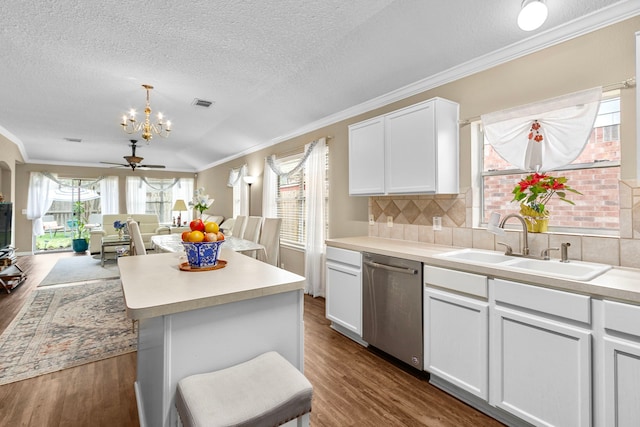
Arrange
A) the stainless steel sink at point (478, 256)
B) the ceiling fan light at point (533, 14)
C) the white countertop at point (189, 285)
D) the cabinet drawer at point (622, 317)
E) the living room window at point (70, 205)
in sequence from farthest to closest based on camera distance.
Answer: the living room window at point (70, 205) < the stainless steel sink at point (478, 256) < the ceiling fan light at point (533, 14) < the cabinet drawer at point (622, 317) < the white countertop at point (189, 285)

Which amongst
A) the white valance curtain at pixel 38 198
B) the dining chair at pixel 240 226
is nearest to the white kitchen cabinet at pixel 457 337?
the dining chair at pixel 240 226

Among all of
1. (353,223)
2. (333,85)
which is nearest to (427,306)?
(353,223)

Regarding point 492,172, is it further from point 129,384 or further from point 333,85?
point 129,384

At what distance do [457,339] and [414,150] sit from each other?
58.1 inches

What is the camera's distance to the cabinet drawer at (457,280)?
184cm

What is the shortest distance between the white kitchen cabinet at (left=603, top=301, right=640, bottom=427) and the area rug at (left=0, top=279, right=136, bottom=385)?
131 inches

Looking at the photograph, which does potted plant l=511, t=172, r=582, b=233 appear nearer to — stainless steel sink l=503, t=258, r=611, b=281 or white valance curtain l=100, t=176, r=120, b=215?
stainless steel sink l=503, t=258, r=611, b=281

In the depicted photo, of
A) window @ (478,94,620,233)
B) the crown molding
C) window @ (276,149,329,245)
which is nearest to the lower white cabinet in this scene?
window @ (478,94,620,233)

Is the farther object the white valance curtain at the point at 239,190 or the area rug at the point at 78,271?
the white valance curtain at the point at 239,190

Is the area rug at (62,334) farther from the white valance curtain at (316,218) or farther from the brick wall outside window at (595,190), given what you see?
the brick wall outside window at (595,190)

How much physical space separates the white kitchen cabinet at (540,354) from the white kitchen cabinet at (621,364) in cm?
7

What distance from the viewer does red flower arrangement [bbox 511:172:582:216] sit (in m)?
2.01

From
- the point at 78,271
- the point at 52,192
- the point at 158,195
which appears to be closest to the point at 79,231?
the point at 52,192

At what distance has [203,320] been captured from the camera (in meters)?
1.26
